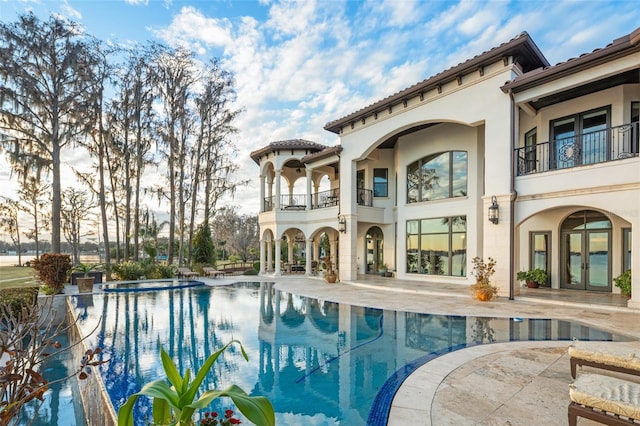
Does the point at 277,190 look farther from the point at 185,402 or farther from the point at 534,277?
the point at 185,402

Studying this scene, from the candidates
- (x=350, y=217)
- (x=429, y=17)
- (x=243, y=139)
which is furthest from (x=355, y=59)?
(x=243, y=139)

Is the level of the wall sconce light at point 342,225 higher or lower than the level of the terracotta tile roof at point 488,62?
lower

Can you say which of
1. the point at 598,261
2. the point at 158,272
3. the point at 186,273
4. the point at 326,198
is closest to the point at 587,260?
the point at 598,261

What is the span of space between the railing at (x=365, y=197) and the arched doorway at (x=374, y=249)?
175 cm

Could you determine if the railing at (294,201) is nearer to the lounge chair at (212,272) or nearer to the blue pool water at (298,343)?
the lounge chair at (212,272)

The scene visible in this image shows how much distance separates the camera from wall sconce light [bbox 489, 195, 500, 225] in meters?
10.5

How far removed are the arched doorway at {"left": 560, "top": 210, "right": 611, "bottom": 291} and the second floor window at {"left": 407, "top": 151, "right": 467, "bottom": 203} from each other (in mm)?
3842

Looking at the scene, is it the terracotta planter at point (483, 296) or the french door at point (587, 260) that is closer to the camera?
the terracotta planter at point (483, 296)

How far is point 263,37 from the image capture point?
45.0ft

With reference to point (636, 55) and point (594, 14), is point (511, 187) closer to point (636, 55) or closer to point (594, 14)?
point (636, 55)

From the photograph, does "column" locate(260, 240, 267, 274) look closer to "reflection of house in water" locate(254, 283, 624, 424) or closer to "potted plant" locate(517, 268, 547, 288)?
"reflection of house in water" locate(254, 283, 624, 424)

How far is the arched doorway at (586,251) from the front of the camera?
10.8 m

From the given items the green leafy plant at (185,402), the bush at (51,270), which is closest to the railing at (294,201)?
the bush at (51,270)

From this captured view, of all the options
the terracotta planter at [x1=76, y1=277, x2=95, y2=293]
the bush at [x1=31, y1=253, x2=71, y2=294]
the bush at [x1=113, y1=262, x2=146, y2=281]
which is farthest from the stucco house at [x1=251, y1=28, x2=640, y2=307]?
the bush at [x1=31, y1=253, x2=71, y2=294]
